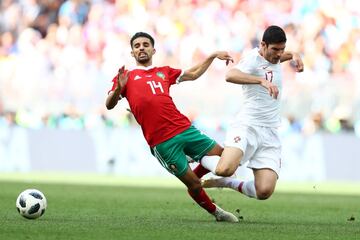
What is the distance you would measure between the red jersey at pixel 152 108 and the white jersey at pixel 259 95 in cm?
84

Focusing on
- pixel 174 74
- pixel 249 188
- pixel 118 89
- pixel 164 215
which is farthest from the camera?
pixel 164 215

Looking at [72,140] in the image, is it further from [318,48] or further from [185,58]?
[318,48]

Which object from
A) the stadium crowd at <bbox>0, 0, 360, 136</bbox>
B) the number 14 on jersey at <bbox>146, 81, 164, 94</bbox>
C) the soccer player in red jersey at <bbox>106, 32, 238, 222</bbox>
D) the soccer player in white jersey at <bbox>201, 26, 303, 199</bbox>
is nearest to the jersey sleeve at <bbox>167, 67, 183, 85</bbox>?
the soccer player in red jersey at <bbox>106, 32, 238, 222</bbox>

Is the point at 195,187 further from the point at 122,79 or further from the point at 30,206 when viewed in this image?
the point at 30,206

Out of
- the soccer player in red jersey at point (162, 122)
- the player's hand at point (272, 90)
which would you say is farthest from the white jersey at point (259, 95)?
the player's hand at point (272, 90)

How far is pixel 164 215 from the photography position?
11.6 m

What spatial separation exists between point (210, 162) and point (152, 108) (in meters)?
0.92

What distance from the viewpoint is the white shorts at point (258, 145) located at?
11078mm

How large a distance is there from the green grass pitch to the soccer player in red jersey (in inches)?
19.8

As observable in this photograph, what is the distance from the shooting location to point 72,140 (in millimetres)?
22453

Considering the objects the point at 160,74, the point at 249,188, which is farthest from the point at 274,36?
the point at 249,188

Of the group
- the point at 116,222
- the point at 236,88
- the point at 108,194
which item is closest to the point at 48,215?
the point at 116,222

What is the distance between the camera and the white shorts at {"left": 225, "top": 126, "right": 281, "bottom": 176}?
1108 centimetres

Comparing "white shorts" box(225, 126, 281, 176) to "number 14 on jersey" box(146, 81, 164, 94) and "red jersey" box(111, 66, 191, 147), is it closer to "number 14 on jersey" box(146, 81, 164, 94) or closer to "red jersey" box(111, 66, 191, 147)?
"red jersey" box(111, 66, 191, 147)
